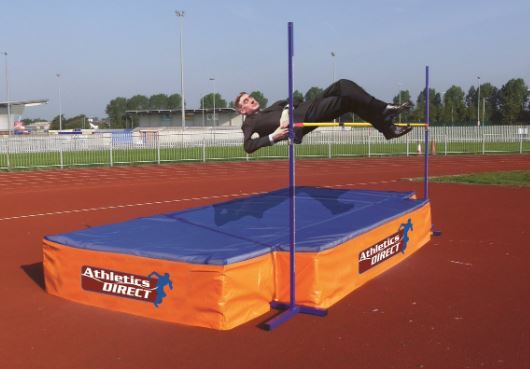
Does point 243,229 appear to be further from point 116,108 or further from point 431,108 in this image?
point 116,108

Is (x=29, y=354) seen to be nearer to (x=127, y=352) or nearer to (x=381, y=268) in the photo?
(x=127, y=352)

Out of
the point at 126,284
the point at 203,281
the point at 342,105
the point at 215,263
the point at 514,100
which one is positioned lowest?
the point at 126,284

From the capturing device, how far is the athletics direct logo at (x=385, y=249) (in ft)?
17.6

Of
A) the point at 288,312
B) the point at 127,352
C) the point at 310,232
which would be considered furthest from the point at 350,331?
the point at 127,352

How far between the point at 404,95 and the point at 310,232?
257 ft

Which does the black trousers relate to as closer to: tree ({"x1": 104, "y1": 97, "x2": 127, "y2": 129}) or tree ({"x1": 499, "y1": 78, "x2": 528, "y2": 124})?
tree ({"x1": 499, "y1": 78, "x2": 528, "y2": 124})

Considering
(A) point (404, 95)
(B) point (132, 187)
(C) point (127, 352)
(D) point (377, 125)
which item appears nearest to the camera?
(C) point (127, 352)

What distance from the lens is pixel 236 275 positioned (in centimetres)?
420

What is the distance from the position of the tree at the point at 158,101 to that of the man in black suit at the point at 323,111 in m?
134

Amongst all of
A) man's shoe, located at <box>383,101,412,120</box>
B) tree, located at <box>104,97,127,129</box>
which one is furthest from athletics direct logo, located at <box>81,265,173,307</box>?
tree, located at <box>104,97,127,129</box>

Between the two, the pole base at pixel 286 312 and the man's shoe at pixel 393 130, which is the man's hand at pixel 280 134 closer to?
the man's shoe at pixel 393 130

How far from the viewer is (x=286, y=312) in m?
4.42

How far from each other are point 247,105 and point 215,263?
2.21 metres

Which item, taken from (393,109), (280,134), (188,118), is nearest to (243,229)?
(280,134)
